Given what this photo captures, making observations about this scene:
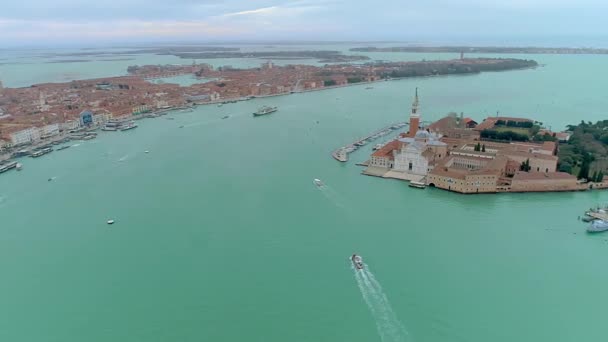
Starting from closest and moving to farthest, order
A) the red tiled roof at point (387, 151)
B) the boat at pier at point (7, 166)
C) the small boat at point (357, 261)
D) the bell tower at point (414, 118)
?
the small boat at point (357, 261), the red tiled roof at point (387, 151), the boat at pier at point (7, 166), the bell tower at point (414, 118)

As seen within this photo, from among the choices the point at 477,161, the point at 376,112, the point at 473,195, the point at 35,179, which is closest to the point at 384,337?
the point at 473,195

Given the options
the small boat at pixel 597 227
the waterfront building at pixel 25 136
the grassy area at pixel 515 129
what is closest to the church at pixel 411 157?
the grassy area at pixel 515 129

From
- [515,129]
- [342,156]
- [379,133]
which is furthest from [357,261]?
[515,129]

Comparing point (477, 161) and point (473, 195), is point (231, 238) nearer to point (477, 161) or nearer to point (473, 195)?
point (473, 195)

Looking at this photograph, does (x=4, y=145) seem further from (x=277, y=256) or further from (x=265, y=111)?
(x=277, y=256)

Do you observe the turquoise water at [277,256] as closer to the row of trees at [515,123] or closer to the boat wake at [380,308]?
the boat wake at [380,308]

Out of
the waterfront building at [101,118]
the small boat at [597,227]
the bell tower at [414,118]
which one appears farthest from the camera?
the waterfront building at [101,118]
